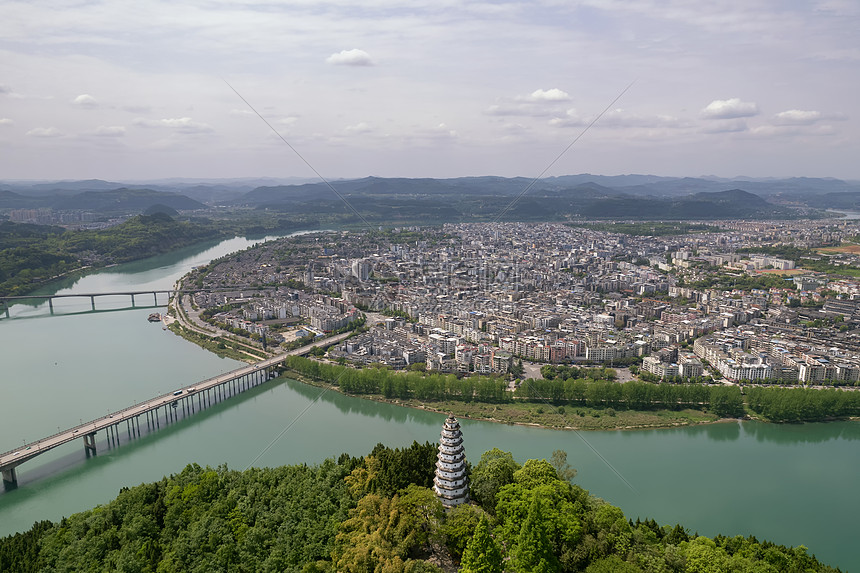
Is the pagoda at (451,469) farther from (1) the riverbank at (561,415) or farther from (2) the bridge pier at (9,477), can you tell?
(2) the bridge pier at (9,477)

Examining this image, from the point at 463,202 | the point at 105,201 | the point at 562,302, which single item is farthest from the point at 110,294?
the point at 105,201

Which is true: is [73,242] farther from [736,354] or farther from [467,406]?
[736,354]

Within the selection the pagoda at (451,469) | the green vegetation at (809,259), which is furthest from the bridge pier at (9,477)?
the green vegetation at (809,259)

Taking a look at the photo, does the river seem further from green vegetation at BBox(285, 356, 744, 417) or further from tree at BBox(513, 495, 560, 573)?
tree at BBox(513, 495, 560, 573)

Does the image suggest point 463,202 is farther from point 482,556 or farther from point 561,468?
point 482,556

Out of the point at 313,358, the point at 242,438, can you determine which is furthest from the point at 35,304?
the point at 242,438
